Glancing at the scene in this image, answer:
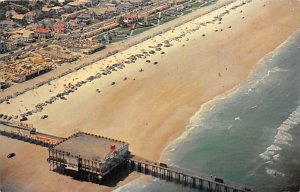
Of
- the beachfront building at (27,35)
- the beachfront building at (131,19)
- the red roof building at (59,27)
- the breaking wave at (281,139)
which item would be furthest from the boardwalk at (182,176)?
the beachfront building at (131,19)

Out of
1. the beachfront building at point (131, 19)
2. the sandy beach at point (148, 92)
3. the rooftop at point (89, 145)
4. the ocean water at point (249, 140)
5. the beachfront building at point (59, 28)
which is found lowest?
the beachfront building at point (59, 28)

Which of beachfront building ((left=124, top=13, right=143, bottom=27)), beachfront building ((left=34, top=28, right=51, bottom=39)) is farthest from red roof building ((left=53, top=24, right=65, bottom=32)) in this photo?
beachfront building ((left=124, top=13, right=143, bottom=27))

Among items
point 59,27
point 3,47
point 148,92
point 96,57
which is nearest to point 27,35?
point 59,27

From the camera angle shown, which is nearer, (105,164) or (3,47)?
(105,164)

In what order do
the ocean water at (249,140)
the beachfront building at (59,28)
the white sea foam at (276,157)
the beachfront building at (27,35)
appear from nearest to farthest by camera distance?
1. the ocean water at (249,140)
2. the white sea foam at (276,157)
3. the beachfront building at (27,35)
4. the beachfront building at (59,28)

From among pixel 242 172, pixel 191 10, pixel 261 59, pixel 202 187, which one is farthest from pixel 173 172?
pixel 191 10

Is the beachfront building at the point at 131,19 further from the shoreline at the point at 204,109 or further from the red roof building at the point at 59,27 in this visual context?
the shoreline at the point at 204,109

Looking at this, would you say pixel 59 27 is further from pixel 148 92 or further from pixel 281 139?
pixel 281 139

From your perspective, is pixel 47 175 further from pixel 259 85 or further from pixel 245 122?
pixel 259 85
